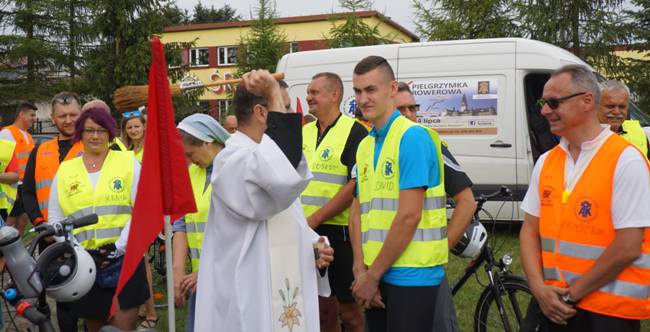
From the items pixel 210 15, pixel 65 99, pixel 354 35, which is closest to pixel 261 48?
pixel 354 35

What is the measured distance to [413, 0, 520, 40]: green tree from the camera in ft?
71.9

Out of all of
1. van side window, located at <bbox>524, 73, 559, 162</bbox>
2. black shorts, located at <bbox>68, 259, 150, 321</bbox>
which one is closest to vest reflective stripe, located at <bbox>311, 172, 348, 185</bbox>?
black shorts, located at <bbox>68, 259, 150, 321</bbox>

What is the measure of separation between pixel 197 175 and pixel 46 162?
1858 mm

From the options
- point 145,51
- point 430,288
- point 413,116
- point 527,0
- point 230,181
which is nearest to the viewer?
point 230,181

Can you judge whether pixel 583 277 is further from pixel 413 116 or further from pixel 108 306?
pixel 108 306

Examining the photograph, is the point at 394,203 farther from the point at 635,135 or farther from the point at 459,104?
the point at 459,104

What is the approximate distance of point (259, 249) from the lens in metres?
3.21

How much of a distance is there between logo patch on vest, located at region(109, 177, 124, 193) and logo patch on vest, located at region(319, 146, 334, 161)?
1.40 m

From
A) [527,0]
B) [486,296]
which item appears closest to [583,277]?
[486,296]

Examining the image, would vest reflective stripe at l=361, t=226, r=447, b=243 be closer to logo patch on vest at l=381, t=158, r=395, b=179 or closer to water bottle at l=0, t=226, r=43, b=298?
logo patch on vest at l=381, t=158, r=395, b=179

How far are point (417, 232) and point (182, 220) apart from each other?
1521 millimetres

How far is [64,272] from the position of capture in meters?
3.33

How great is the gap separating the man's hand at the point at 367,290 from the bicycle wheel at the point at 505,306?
1578mm

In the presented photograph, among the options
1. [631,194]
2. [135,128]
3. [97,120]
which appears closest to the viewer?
[631,194]
